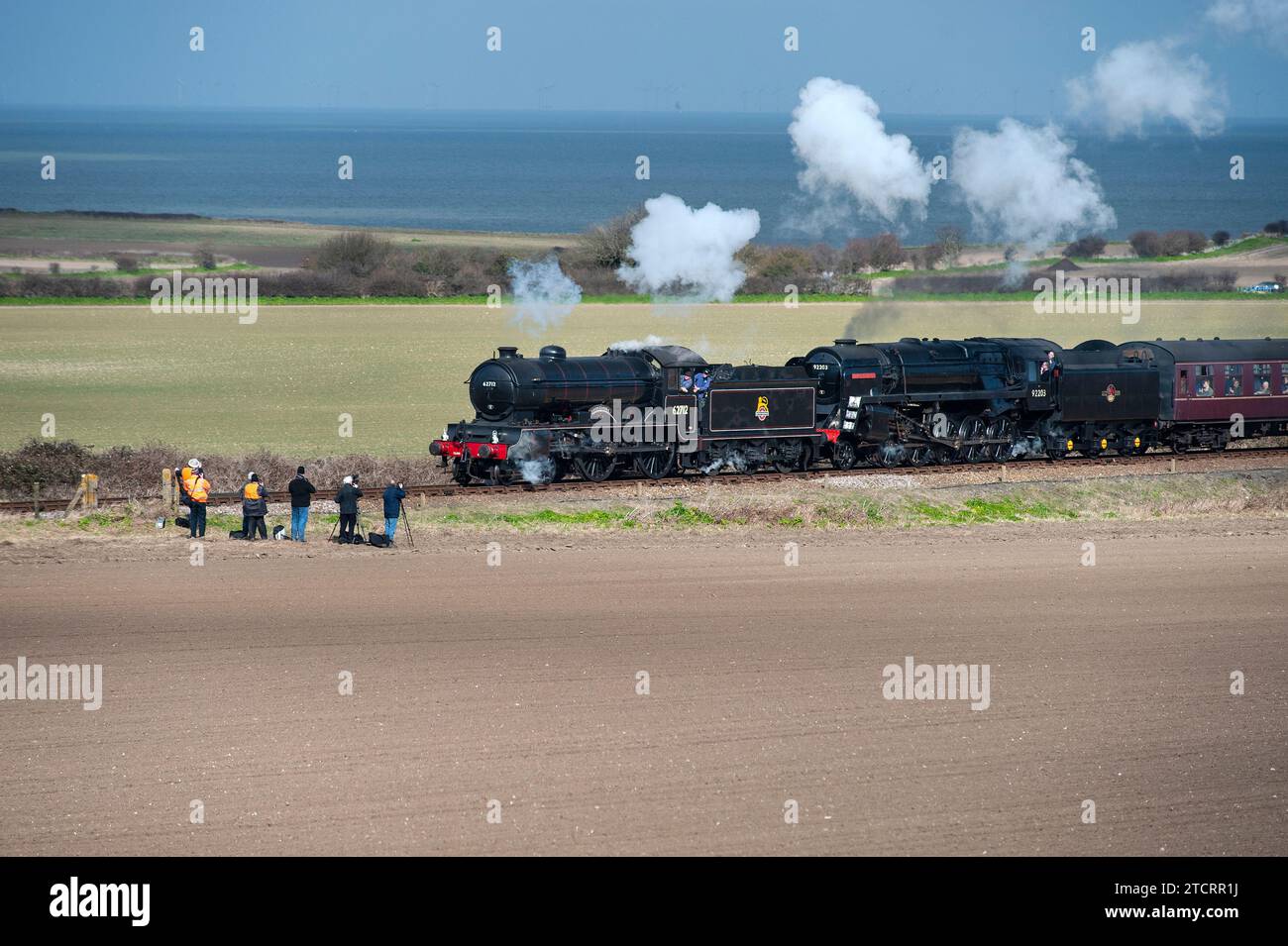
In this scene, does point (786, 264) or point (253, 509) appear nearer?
point (253, 509)

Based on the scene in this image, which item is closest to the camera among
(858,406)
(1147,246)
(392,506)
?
(392,506)

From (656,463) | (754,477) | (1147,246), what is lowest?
(754,477)

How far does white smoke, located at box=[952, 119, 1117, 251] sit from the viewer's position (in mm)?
50938

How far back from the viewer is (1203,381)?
140 feet

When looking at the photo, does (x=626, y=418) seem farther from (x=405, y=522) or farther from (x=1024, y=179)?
(x=1024, y=179)

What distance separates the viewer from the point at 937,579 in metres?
28.2

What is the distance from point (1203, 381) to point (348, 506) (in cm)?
2650

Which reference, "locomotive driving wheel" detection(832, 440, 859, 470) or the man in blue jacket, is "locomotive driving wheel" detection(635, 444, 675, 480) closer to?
"locomotive driving wheel" detection(832, 440, 859, 470)

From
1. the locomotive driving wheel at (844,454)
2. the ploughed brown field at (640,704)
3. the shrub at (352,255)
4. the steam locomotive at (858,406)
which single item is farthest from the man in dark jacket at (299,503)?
the shrub at (352,255)

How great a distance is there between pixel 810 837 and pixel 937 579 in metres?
12.6

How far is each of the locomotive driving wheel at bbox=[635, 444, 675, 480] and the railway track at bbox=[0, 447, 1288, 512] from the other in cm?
28

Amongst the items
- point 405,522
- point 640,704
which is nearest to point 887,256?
point 405,522

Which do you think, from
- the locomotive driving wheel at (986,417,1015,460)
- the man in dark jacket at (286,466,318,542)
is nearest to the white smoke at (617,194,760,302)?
the locomotive driving wheel at (986,417,1015,460)

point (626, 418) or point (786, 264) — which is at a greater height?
point (786, 264)
